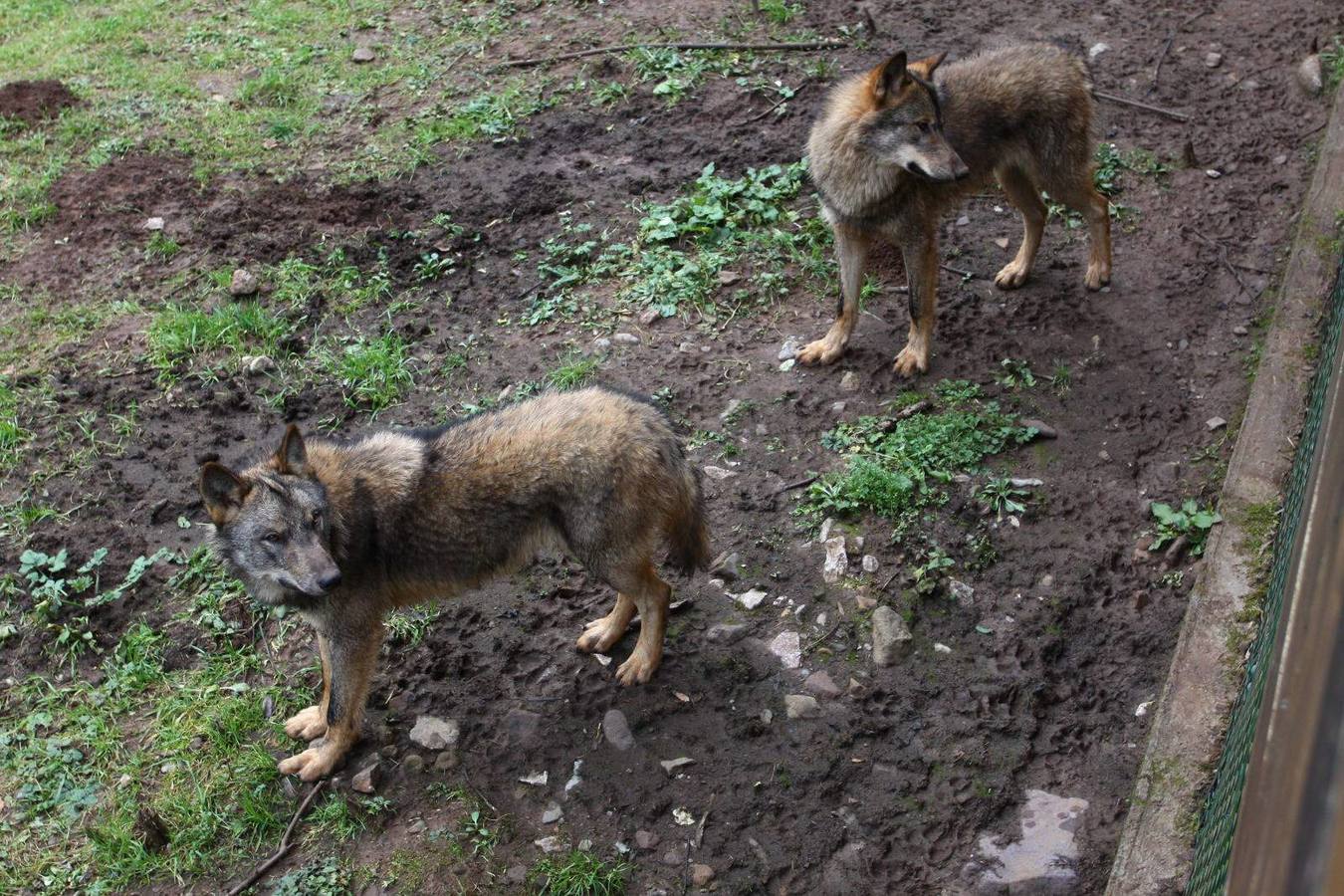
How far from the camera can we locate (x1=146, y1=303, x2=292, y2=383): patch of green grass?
22.4 feet

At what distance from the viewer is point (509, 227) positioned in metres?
7.70

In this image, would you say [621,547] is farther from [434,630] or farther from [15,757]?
[15,757]

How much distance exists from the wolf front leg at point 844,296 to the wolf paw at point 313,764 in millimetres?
3378

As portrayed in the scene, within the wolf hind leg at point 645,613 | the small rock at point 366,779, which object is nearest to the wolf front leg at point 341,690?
the small rock at point 366,779

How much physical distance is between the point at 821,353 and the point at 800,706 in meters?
2.43

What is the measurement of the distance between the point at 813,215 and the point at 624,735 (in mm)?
4132

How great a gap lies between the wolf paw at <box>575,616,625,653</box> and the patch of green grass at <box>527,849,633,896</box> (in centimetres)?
107

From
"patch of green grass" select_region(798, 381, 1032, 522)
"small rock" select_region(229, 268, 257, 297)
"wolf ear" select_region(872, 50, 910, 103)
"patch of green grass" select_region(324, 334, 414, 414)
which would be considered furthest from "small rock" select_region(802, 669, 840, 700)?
"small rock" select_region(229, 268, 257, 297)

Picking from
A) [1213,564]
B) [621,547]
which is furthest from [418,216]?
[1213,564]

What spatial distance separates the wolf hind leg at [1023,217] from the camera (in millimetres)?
6816

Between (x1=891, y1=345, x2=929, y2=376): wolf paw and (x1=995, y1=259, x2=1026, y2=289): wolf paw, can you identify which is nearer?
(x1=891, y1=345, x2=929, y2=376): wolf paw

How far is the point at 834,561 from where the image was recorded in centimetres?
534

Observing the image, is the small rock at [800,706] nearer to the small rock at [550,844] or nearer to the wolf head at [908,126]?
the small rock at [550,844]

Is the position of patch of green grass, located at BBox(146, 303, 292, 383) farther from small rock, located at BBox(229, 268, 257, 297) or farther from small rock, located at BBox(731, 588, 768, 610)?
small rock, located at BBox(731, 588, 768, 610)
